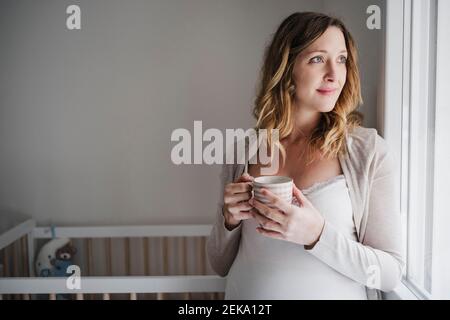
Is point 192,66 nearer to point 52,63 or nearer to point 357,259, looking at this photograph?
point 52,63

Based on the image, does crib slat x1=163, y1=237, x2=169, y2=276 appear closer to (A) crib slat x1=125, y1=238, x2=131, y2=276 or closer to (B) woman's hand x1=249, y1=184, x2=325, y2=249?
Answer: (A) crib slat x1=125, y1=238, x2=131, y2=276

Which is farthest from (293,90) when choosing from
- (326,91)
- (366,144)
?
(366,144)

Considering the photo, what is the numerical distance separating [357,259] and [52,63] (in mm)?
1002

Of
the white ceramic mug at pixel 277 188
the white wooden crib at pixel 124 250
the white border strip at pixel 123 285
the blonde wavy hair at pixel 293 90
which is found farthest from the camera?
the white wooden crib at pixel 124 250

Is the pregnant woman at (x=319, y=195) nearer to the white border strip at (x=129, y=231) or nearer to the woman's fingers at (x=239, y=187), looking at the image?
the woman's fingers at (x=239, y=187)

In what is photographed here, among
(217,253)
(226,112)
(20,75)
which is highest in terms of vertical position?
(20,75)

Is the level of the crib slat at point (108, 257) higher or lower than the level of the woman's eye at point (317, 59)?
lower

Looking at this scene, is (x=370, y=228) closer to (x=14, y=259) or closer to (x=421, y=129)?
(x=421, y=129)

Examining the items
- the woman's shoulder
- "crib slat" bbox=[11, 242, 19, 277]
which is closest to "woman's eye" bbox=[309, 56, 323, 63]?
the woman's shoulder

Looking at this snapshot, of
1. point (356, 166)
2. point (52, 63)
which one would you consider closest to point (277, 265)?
point (356, 166)

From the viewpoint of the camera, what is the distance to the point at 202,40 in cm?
98

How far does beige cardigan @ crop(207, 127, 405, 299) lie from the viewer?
63cm

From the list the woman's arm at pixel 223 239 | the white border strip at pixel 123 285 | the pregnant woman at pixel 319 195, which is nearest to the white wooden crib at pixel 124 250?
the white border strip at pixel 123 285

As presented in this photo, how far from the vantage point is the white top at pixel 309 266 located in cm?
67
